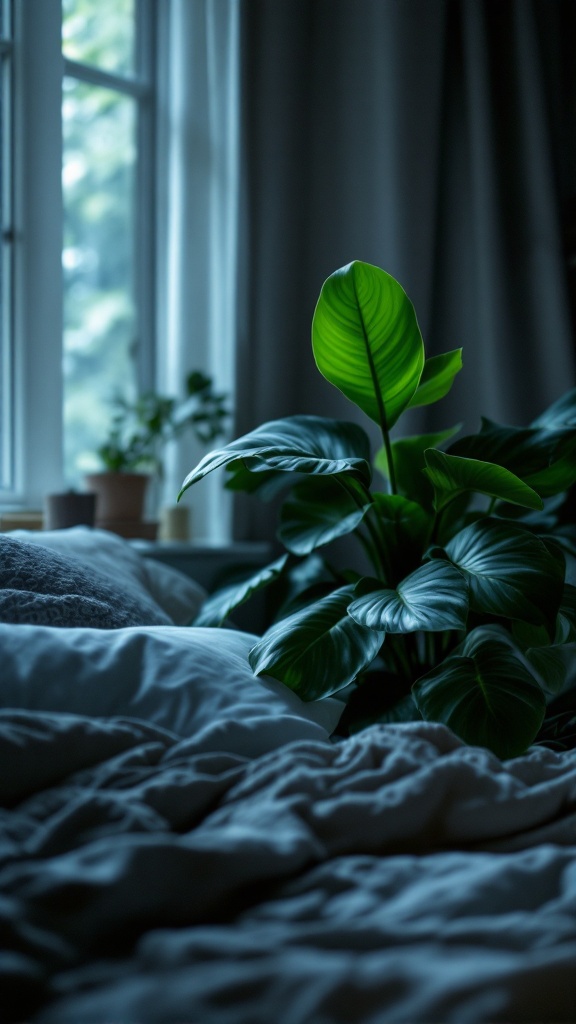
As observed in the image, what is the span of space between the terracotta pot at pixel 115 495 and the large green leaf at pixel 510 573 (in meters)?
1.07

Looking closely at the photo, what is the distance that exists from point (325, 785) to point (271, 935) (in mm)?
210

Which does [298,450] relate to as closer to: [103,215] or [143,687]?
[143,687]

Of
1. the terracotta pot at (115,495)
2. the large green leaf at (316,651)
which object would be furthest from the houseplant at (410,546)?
the terracotta pot at (115,495)

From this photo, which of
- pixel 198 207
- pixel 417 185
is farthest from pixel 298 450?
pixel 198 207

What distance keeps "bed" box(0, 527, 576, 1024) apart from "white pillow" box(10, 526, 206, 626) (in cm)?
36

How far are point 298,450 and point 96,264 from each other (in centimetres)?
143

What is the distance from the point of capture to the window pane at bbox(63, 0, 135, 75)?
7.76ft

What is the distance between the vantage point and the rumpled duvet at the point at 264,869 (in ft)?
1.58

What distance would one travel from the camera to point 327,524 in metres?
1.60

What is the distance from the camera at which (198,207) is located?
244 cm

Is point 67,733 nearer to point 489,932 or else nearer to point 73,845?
Answer: point 73,845

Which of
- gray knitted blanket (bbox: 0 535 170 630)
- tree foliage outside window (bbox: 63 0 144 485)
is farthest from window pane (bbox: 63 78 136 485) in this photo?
gray knitted blanket (bbox: 0 535 170 630)

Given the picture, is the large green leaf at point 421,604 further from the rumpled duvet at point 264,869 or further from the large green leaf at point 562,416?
the large green leaf at point 562,416

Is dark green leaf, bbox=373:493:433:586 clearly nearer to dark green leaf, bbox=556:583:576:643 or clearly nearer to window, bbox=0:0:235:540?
dark green leaf, bbox=556:583:576:643
